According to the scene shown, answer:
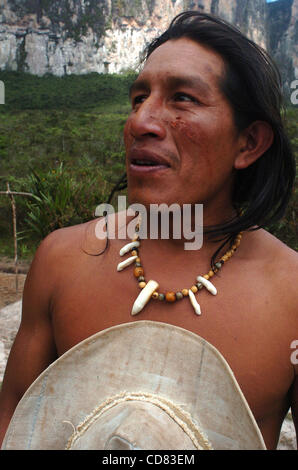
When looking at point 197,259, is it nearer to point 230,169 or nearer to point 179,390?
point 230,169

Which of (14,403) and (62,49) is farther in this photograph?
(62,49)

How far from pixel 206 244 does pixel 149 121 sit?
39 centimetres

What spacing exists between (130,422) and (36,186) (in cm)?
726

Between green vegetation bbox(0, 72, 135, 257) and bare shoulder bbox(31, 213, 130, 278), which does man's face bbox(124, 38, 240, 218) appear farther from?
green vegetation bbox(0, 72, 135, 257)

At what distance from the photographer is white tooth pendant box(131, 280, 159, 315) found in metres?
1.15

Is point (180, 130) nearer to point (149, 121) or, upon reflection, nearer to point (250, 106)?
point (149, 121)

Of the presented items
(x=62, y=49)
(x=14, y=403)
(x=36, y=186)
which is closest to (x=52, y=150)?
(x=36, y=186)

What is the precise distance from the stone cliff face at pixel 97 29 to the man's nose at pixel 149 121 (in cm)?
5662

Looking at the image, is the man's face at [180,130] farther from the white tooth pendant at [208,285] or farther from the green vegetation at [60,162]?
the green vegetation at [60,162]

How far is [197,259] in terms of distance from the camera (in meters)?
1.25

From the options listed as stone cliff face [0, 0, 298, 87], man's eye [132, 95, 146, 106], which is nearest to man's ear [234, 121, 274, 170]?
man's eye [132, 95, 146, 106]

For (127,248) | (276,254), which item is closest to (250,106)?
(276,254)
